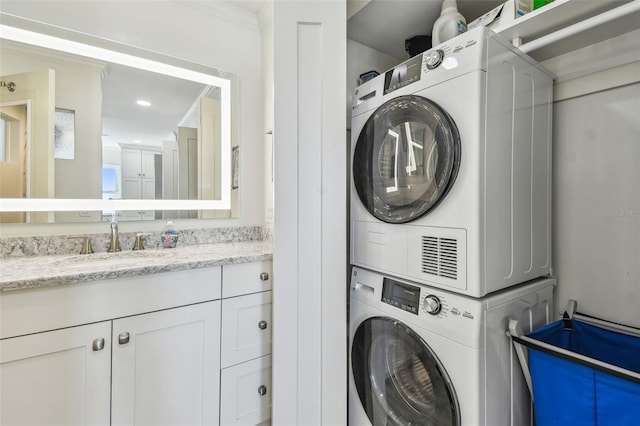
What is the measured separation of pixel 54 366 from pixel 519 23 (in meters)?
2.22

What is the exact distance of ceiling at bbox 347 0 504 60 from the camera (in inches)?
55.7

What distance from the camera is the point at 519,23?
1.11 meters

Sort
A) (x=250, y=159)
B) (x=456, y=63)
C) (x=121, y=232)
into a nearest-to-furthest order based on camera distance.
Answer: (x=456, y=63) → (x=121, y=232) → (x=250, y=159)

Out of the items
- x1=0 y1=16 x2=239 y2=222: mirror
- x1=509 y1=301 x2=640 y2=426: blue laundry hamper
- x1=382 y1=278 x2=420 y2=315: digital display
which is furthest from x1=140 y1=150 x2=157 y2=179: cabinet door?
x1=509 y1=301 x2=640 y2=426: blue laundry hamper

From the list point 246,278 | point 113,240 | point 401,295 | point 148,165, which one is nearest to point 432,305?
point 401,295

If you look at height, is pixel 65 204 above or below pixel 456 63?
below

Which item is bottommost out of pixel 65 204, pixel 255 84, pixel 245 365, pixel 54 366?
pixel 245 365

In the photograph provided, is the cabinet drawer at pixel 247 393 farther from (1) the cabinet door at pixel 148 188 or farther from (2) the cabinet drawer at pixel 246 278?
(1) the cabinet door at pixel 148 188

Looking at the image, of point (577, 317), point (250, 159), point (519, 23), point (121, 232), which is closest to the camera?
point (519, 23)

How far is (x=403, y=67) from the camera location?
3.89 ft

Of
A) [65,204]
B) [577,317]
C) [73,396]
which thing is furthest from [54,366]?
[577,317]

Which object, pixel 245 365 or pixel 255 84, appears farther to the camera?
pixel 255 84

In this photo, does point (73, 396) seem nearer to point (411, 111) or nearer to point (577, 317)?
point (411, 111)

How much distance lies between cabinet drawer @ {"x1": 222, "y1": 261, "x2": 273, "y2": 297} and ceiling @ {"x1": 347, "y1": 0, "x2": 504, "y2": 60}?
143 cm
